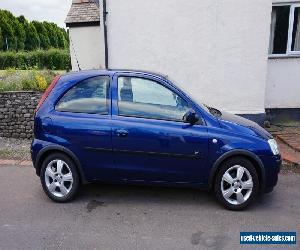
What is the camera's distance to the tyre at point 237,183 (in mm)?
4324

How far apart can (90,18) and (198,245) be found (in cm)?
866

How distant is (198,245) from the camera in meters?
3.67

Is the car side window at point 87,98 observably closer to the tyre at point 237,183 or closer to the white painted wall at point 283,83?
the tyre at point 237,183

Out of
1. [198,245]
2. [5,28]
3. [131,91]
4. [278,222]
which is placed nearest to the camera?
[198,245]

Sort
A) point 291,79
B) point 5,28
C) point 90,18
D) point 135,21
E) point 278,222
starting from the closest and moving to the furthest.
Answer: point 278,222
point 135,21
point 291,79
point 90,18
point 5,28

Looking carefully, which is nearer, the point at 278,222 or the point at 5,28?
the point at 278,222

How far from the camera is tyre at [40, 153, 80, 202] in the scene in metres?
4.57

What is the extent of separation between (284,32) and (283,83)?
1.28 metres

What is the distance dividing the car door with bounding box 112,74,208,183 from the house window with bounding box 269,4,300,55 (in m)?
5.21

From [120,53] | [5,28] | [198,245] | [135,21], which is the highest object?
[5,28]

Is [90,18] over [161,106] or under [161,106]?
over

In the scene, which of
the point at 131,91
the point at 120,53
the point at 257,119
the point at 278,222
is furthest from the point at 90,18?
the point at 278,222

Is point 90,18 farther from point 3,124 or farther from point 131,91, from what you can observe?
point 131,91

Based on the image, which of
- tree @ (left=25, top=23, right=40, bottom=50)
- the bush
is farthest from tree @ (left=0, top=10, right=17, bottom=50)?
the bush
